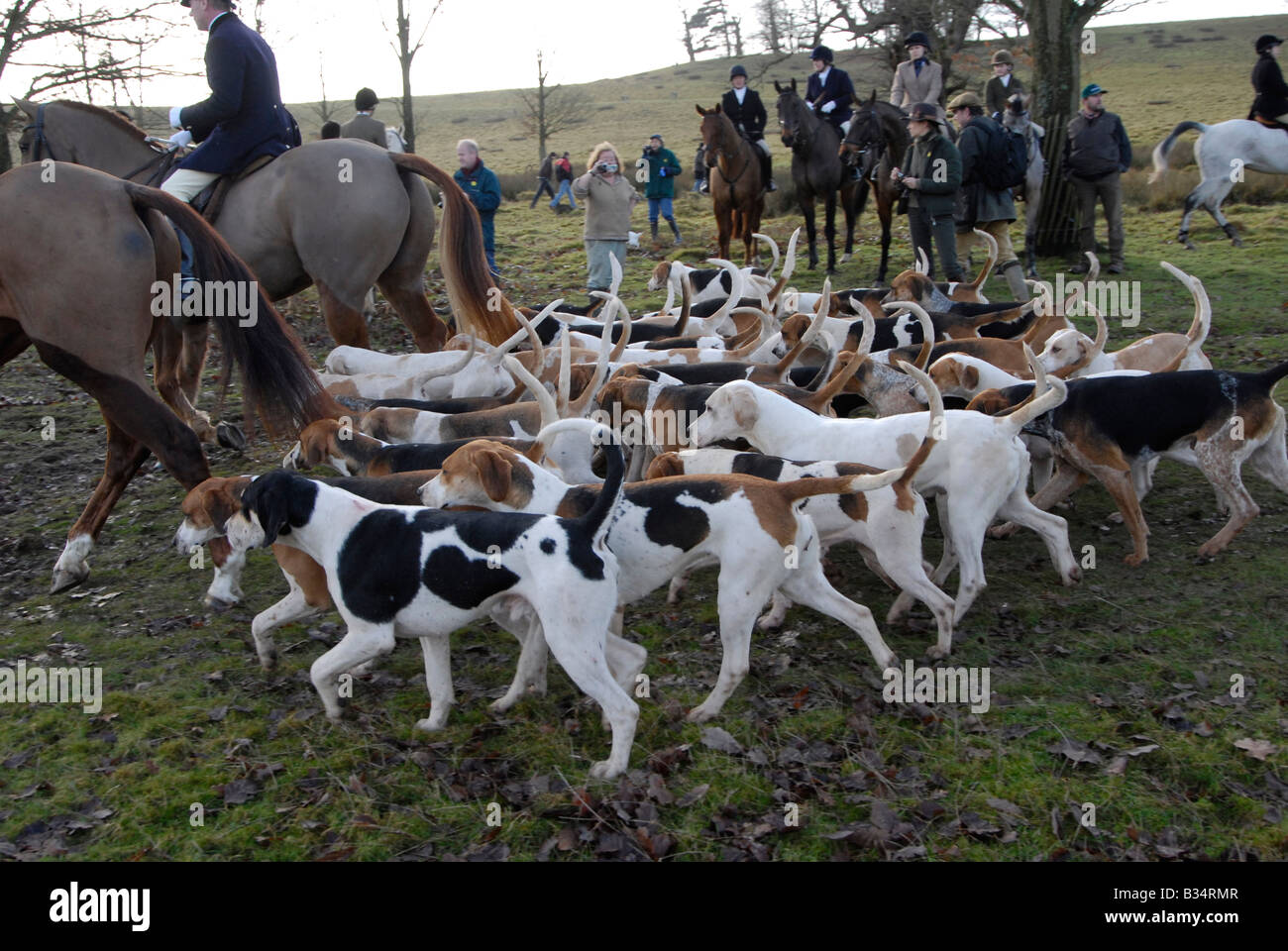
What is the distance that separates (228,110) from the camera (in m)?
6.52

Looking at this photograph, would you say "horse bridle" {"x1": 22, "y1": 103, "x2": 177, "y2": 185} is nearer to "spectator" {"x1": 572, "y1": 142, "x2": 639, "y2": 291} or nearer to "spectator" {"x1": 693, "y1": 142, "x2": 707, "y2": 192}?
"spectator" {"x1": 572, "y1": 142, "x2": 639, "y2": 291}

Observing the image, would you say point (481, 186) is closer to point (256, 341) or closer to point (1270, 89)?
point (256, 341)

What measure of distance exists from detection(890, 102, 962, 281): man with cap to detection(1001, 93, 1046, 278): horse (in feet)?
5.38

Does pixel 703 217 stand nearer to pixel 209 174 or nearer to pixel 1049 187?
pixel 1049 187

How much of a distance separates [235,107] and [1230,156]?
11.7 m

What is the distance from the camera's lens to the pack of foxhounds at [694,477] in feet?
12.1

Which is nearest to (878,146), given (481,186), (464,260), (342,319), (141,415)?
(481,186)

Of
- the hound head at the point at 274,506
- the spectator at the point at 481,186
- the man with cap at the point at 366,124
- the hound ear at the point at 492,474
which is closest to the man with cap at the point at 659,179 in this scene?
the spectator at the point at 481,186

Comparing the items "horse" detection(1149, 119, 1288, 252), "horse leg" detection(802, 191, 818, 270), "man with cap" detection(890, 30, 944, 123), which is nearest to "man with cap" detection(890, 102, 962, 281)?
"man with cap" detection(890, 30, 944, 123)

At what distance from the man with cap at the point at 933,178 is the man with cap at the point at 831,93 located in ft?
12.2

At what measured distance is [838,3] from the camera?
28.8m

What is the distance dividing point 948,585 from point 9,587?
15.4 ft

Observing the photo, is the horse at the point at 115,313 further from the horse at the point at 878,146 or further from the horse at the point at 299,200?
the horse at the point at 878,146

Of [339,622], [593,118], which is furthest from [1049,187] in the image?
[593,118]
